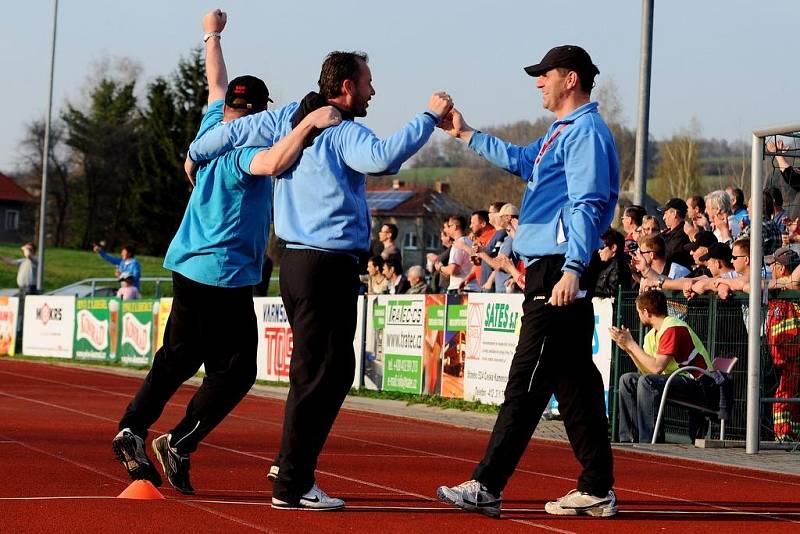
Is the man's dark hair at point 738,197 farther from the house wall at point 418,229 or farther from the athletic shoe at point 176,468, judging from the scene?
the house wall at point 418,229

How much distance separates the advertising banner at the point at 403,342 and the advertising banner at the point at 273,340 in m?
2.82

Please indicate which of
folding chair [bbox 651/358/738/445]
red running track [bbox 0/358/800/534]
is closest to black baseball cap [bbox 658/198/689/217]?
folding chair [bbox 651/358/738/445]

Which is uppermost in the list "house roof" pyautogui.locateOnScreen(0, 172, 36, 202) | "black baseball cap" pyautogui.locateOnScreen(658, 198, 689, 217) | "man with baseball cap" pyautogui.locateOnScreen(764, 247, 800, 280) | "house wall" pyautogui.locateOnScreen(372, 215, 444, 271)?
"house roof" pyautogui.locateOnScreen(0, 172, 36, 202)

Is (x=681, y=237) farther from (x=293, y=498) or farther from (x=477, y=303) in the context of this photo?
(x=293, y=498)

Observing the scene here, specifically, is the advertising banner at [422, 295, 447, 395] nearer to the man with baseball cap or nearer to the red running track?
the red running track

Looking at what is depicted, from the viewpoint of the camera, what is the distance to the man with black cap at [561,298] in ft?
22.1

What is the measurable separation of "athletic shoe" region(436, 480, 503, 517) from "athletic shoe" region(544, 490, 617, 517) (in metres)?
0.39

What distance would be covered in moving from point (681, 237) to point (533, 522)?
28.3 feet

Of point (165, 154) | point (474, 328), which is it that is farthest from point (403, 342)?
point (165, 154)

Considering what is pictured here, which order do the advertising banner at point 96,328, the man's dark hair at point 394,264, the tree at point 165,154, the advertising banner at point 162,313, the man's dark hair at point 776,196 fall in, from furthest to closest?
the tree at point 165,154 → the advertising banner at point 96,328 → the advertising banner at point 162,313 → the man's dark hair at point 394,264 → the man's dark hair at point 776,196

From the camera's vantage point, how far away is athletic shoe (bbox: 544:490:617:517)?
695cm

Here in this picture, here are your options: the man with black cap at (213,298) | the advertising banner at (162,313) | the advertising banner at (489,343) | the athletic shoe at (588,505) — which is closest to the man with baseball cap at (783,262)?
the advertising banner at (489,343)

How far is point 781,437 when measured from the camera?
40.4ft

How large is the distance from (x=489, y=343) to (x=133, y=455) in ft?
30.9
